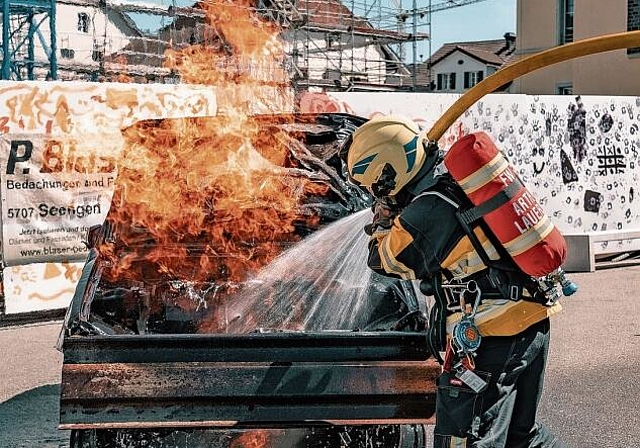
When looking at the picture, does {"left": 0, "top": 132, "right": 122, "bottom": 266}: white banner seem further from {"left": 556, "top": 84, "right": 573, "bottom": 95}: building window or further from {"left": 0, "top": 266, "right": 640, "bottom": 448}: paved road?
{"left": 556, "top": 84, "right": 573, "bottom": 95}: building window

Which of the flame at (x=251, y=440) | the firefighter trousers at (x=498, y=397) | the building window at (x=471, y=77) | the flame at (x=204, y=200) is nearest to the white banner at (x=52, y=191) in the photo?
the flame at (x=204, y=200)

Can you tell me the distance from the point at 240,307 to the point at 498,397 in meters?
2.12

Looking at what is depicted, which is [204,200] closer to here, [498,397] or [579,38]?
[498,397]

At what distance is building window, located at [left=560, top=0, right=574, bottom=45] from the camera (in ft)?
96.8

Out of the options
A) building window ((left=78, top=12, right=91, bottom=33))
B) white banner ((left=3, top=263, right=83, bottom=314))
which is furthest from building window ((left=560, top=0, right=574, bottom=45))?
white banner ((left=3, top=263, right=83, bottom=314))

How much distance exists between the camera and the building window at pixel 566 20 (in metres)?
29.5

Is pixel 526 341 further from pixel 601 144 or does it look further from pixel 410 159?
pixel 601 144

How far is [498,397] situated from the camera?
11.3ft

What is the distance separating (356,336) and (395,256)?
39 centimetres

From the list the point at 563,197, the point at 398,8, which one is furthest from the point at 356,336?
the point at 398,8

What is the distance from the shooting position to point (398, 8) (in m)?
31.7

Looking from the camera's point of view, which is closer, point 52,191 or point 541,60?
point 541,60

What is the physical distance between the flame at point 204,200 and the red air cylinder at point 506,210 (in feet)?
6.40

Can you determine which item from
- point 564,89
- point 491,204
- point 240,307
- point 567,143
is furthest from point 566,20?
point 491,204
